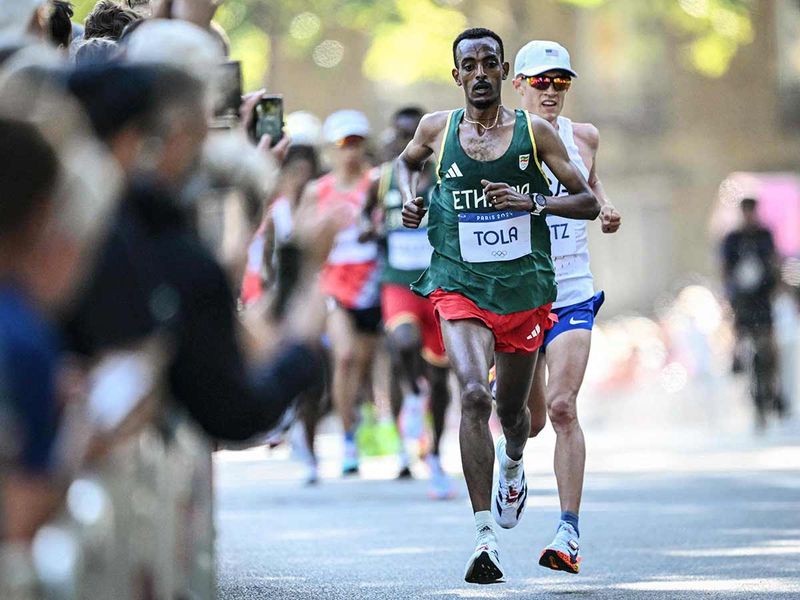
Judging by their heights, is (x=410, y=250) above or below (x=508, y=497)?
above

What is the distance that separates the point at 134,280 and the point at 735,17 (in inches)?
1082

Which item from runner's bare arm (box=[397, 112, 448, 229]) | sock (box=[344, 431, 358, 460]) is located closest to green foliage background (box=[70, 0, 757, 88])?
sock (box=[344, 431, 358, 460])

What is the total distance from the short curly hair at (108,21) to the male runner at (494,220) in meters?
1.32

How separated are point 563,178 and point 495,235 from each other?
13.6 inches

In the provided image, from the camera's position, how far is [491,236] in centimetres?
950

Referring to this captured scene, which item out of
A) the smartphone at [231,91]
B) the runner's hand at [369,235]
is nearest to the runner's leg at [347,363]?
the runner's hand at [369,235]

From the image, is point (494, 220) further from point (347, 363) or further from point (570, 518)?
point (347, 363)

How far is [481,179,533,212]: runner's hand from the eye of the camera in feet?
30.4

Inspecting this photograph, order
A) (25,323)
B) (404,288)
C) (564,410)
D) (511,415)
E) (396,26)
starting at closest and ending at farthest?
(25,323)
(564,410)
(511,415)
(404,288)
(396,26)

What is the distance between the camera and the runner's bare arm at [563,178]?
371 inches

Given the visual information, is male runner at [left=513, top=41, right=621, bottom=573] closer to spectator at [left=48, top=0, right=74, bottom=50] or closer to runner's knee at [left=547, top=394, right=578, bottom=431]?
runner's knee at [left=547, top=394, right=578, bottom=431]

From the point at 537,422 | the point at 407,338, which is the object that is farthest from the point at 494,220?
the point at 407,338

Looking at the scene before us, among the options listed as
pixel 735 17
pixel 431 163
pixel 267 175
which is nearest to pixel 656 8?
pixel 735 17

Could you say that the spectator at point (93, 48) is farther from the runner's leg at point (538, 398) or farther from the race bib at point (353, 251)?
the race bib at point (353, 251)
